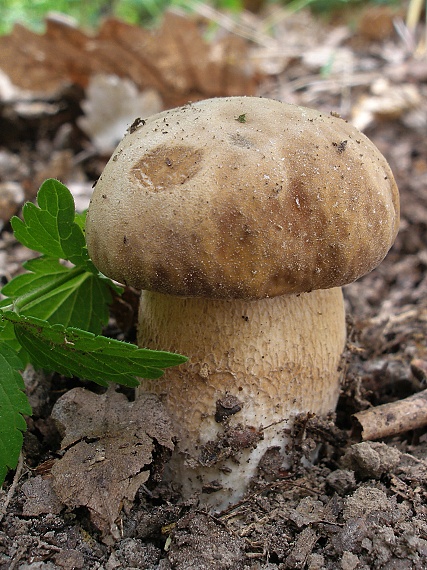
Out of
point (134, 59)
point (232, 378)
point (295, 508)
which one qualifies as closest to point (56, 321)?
point (232, 378)

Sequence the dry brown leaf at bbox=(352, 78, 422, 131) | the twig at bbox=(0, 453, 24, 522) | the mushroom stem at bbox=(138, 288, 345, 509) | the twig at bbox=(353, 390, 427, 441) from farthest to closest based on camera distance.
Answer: the dry brown leaf at bbox=(352, 78, 422, 131), the twig at bbox=(353, 390, 427, 441), the mushroom stem at bbox=(138, 288, 345, 509), the twig at bbox=(0, 453, 24, 522)

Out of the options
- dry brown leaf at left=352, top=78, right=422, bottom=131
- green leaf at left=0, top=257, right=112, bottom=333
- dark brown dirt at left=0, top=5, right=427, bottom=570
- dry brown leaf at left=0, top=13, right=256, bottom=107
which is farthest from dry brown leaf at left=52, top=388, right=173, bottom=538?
dry brown leaf at left=0, top=13, right=256, bottom=107

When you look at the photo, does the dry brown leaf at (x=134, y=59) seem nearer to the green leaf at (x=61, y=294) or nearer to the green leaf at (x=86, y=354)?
the green leaf at (x=61, y=294)

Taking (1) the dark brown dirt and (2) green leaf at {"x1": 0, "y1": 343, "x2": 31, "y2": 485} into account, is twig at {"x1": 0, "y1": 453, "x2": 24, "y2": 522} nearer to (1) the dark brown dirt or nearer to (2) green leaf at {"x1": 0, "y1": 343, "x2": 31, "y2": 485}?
(1) the dark brown dirt

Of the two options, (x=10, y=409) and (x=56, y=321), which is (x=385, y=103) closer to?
(x=56, y=321)

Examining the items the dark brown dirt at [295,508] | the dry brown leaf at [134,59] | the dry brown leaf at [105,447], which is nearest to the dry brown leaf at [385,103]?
the dry brown leaf at [134,59]

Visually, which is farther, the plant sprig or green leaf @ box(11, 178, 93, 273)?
green leaf @ box(11, 178, 93, 273)

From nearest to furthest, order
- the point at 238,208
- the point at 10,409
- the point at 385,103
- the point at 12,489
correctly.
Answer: the point at 238,208
the point at 10,409
the point at 12,489
the point at 385,103
